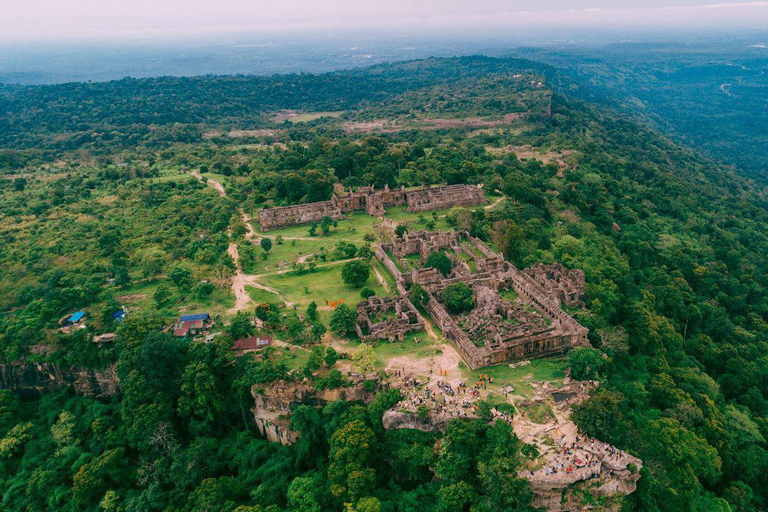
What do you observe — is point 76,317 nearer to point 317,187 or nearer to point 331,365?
point 331,365

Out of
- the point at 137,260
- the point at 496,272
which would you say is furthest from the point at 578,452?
the point at 137,260

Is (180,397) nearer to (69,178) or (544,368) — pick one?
(544,368)

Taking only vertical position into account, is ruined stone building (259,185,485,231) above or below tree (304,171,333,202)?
below

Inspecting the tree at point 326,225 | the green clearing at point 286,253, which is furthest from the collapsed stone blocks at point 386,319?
the tree at point 326,225

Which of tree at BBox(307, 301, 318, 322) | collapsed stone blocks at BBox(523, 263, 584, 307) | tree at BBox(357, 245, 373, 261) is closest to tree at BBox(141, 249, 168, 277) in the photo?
tree at BBox(307, 301, 318, 322)

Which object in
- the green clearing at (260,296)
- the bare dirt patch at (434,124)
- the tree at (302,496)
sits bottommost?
the tree at (302,496)

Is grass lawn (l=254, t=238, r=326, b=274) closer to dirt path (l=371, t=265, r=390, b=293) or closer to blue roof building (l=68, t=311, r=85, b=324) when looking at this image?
dirt path (l=371, t=265, r=390, b=293)

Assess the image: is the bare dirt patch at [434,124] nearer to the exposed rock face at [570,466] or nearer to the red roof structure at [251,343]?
the red roof structure at [251,343]
